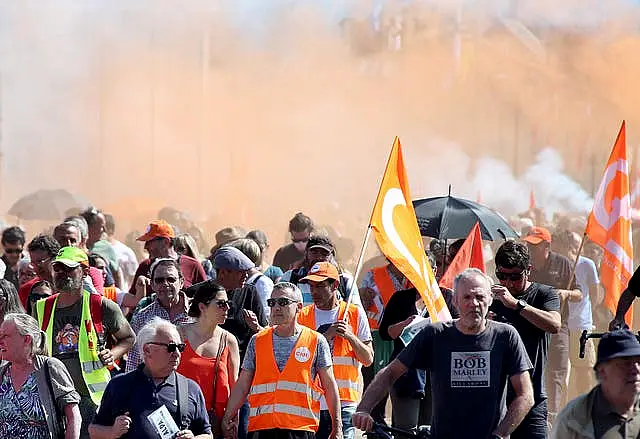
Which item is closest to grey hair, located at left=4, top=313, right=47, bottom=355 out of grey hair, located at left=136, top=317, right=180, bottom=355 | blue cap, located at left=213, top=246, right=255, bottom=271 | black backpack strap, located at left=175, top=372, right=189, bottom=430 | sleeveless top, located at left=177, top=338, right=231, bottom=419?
grey hair, located at left=136, top=317, right=180, bottom=355

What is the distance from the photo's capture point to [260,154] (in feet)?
92.1

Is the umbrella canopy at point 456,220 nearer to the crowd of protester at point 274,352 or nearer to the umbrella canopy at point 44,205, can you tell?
the crowd of protester at point 274,352

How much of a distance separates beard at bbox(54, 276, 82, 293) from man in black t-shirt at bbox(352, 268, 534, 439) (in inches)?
87.5

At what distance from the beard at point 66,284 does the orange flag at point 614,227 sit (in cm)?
303

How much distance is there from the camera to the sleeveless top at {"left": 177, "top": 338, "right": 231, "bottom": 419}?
730cm

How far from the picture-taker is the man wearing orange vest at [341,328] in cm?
781

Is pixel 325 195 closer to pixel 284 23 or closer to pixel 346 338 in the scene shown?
pixel 284 23

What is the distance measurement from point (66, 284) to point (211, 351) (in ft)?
3.06

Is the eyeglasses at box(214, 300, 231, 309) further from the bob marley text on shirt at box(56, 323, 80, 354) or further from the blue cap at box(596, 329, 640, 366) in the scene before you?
the blue cap at box(596, 329, 640, 366)

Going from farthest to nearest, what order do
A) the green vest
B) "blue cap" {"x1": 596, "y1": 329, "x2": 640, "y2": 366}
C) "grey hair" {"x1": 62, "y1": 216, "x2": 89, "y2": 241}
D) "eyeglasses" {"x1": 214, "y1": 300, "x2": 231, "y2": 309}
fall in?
"grey hair" {"x1": 62, "y1": 216, "x2": 89, "y2": 241}, the green vest, "eyeglasses" {"x1": 214, "y1": 300, "x2": 231, "y2": 309}, "blue cap" {"x1": 596, "y1": 329, "x2": 640, "y2": 366}

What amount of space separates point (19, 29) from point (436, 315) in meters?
21.2

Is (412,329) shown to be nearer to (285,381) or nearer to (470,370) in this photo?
(285,381)

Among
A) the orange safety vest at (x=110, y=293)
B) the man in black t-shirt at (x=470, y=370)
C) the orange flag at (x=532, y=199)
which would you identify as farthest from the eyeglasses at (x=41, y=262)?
the orange flag at (x=532, y=199)

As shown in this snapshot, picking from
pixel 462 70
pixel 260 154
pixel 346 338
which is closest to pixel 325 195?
pixel 260 154
